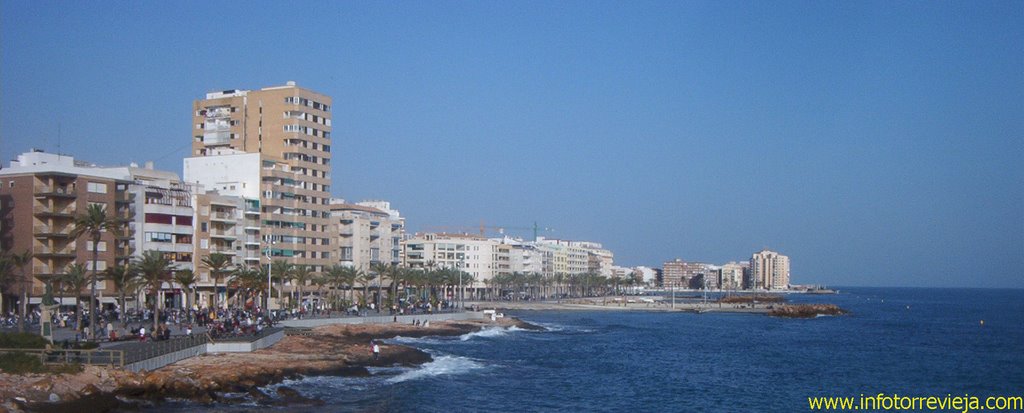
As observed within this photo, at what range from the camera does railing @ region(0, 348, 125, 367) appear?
4103 centimetres

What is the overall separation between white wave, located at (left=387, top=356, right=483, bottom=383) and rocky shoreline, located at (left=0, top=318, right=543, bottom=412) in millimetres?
1220

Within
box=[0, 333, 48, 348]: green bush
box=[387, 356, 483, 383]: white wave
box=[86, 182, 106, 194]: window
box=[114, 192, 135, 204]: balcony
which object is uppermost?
box=[86, 182, 106, 194]: window

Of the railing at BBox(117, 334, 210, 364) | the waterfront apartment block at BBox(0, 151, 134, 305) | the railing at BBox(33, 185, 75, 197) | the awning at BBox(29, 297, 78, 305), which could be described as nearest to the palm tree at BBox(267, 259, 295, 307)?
the waterfront apartment block at BBox(0, 151, 134, 305)

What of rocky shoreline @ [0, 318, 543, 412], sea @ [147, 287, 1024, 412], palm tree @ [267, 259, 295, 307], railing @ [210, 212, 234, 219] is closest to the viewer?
rocky shoreline @ [0, 318, 543, 412]

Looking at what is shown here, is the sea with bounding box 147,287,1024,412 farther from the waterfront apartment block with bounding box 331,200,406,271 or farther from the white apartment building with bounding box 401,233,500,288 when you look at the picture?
the white apartment building with bounding box 401,233,500,288

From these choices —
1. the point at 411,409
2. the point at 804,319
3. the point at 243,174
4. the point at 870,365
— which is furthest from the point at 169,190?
the point at 804,319

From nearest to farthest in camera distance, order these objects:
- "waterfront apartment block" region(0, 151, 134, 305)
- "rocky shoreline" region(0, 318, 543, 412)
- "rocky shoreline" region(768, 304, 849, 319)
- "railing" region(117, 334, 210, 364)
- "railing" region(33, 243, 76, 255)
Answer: "rocky shoreline" region(0, 318, 543, 412) → "railing" region(117, 334, 210, 364) → "waterfront apartment block" region(0, 151, 134, 305) → "railing" region(33, 243, 76, 255) → "rocky shoreline" region(768, 304, 849, 319)

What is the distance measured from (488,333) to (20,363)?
56768 millimetres

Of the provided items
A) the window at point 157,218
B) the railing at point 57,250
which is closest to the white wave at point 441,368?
the railing at point 57,250

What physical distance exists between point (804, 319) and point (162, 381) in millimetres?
117194

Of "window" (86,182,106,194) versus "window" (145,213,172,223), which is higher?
"window" (86,182,106,194)

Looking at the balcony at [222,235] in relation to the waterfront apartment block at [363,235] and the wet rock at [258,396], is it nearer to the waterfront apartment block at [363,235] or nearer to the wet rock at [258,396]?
the waterfront apartment block at [363,235]

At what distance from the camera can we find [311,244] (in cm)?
10844

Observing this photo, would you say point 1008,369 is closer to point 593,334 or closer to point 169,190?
point 593,334
